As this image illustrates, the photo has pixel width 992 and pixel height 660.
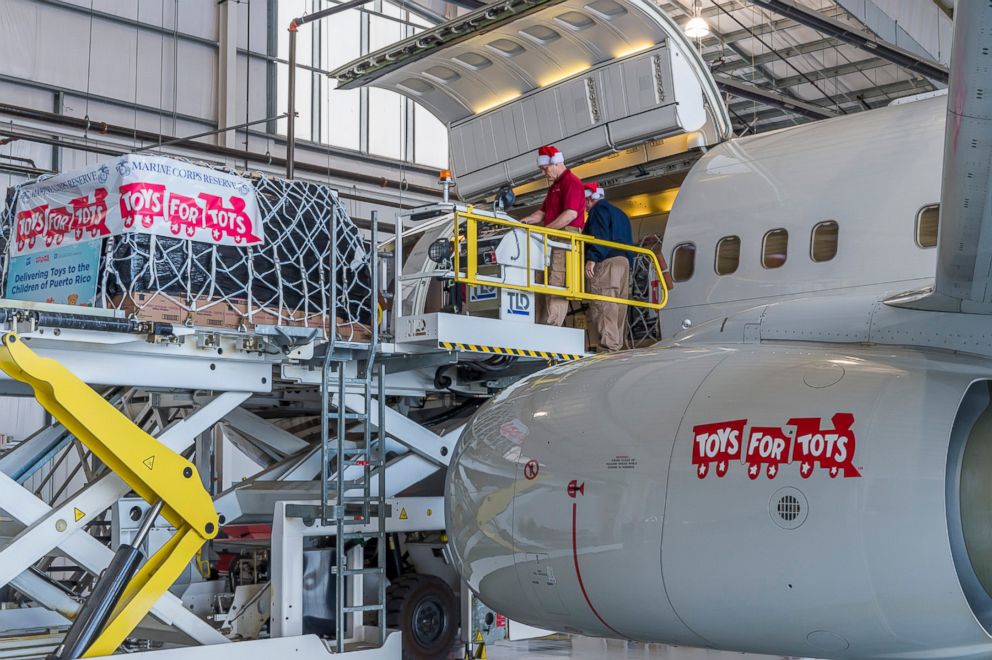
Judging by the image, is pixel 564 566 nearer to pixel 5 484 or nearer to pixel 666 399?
pixel 666 399

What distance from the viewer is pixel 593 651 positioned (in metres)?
14.7

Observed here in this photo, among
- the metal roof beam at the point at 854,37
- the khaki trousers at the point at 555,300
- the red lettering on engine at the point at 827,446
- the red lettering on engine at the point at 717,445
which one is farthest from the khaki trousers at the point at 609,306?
the metal roof beam at the point at 854,37

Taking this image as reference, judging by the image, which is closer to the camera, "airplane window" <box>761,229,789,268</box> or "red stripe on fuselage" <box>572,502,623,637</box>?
"red stripe on fuselage" <box>572,502,623,637</box>

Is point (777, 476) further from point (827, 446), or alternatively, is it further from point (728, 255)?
point (728, 255)

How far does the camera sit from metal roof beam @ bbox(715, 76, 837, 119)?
85.4 feet

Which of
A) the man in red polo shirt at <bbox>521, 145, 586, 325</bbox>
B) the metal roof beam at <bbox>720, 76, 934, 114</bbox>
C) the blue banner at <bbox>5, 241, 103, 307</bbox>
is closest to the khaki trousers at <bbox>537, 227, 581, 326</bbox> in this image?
the man in red polo shirt at <bbox>521, 145, 586, 325</bbox>

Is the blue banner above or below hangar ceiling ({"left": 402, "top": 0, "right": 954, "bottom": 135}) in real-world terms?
below

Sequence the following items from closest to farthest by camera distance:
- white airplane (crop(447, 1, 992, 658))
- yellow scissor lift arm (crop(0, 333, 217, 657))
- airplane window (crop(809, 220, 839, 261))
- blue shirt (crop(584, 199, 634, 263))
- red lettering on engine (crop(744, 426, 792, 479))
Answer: white airplane (crop(447, 1, 992, 658))
red lettering on engine (crop(744, 426, 792, 479))
yellow scissor lift arm (crop(0, 333, 217, 657))
airplane window (crop(809, 220, 839, 261))
blue shirt (crop(584, 199, 634, 263))

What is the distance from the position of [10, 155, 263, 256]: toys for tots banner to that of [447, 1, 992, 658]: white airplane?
3.36 m

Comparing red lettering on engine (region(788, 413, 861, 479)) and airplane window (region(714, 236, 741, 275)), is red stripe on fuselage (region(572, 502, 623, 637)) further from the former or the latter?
airplane window (region(714, 236, 741, 275))

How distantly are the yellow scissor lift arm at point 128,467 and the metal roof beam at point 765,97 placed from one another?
17.6 meters

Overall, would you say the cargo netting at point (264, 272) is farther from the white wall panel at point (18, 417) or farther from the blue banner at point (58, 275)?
the white wall panel at point (18, 417)

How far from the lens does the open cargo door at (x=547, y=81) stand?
11320 mm

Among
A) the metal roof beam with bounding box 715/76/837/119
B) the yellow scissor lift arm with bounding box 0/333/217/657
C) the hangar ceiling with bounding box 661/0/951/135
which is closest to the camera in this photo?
the yellow scissor lift arm with bounding box 0/333/217/657
